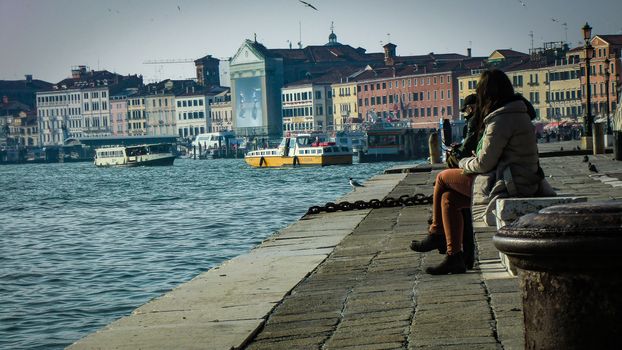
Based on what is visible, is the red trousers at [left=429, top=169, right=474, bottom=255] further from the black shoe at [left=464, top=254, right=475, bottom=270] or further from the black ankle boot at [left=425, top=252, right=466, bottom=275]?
the black shoe at [left=464, top=254, right=475, bottom=270]

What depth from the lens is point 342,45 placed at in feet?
594

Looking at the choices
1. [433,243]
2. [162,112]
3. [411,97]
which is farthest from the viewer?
[162,112]

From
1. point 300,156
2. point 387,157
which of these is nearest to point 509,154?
point 300,156

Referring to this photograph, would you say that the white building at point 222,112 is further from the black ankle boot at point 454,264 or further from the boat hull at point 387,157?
the black ankle boot at point 454,264

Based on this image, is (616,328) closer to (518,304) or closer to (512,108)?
(518,304)

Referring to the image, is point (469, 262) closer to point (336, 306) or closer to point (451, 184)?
point (451, 184)

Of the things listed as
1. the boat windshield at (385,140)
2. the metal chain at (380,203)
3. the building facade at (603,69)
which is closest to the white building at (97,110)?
the building facade at (603,69)

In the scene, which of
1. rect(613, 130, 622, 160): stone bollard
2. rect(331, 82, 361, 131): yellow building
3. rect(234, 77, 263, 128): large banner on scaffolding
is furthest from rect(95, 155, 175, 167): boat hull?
rect(613, 130, 622, 160): stone bollard

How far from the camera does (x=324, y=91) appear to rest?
521 feet

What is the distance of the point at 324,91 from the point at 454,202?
497ft

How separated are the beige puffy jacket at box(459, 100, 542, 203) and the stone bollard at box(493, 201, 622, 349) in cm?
414

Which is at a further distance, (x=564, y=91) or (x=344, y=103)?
(x=344, y=103)

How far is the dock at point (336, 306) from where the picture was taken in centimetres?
566

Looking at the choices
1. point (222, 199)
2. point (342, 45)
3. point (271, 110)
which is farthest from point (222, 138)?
point (222, 199)
